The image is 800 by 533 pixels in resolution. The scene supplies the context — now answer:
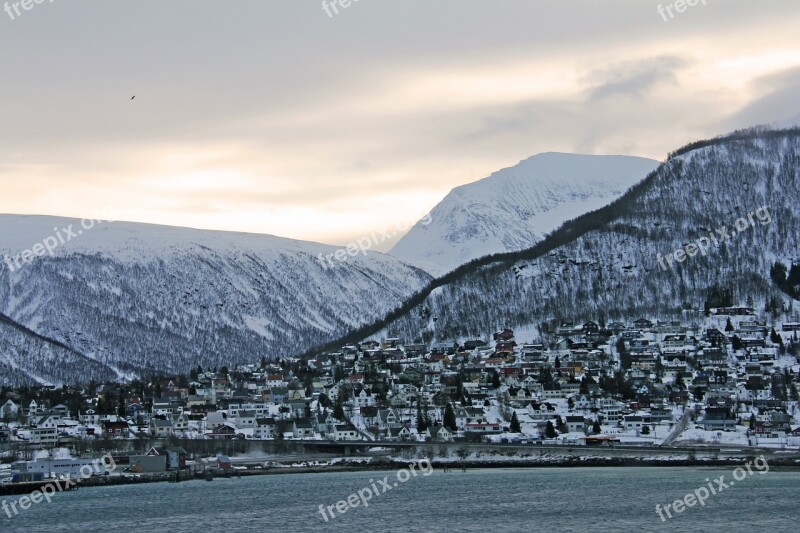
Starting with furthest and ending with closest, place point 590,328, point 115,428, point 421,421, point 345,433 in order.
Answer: point 590,328 < point 115,428 < point 345,433 < point 421,421

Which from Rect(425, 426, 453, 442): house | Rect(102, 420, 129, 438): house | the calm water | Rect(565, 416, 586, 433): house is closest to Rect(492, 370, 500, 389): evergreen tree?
Rect(565, 416, 586, 433): house

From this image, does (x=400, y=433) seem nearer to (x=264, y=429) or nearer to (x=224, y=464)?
(x=264, y=429)

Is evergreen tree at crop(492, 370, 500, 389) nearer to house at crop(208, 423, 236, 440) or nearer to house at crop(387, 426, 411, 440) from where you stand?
house at crop(387, 426, 411, 440)

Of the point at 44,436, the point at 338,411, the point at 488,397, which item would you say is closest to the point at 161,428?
the point at 44,436

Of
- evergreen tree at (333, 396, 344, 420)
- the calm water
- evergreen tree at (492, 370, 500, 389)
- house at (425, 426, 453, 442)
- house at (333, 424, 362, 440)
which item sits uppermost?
evergreen tree at (492, 370, 500, 389)

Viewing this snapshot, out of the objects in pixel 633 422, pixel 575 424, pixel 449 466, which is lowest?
pixel 449 466

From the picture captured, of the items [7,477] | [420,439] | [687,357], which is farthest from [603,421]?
[7,477]

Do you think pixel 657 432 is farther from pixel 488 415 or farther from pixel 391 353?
pixel 391 353
